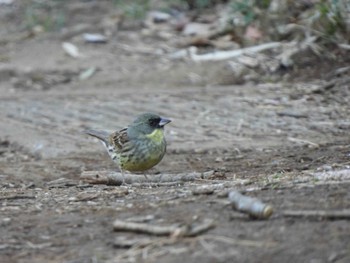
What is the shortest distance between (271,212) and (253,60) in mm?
7319

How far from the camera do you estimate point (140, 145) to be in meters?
7.82

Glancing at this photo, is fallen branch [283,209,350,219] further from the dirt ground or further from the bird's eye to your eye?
the bird's eye

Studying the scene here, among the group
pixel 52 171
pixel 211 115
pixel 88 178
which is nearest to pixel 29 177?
pixel 52 171

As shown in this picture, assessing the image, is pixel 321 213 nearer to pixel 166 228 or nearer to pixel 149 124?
pixel 166 228

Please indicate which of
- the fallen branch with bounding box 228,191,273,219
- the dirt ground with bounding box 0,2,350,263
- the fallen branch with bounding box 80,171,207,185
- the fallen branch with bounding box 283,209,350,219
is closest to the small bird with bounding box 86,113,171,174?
the fallen branch with bounding box 80,171,207,185

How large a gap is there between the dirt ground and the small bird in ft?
1.16

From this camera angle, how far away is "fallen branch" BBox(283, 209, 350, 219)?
15.3 ft

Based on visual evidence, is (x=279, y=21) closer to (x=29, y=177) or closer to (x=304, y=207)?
(x=29, y=177)

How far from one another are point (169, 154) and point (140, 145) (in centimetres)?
94

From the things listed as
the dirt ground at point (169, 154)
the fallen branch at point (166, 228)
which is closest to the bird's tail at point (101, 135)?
the dirt ground at point (169, 154)

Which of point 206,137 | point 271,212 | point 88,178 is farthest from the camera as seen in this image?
point 206,137

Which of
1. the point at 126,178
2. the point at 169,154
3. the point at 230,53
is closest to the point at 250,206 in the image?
the point at 126,178

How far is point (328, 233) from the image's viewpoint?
4461 millimetres

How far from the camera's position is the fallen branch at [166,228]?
4570 millimetres
